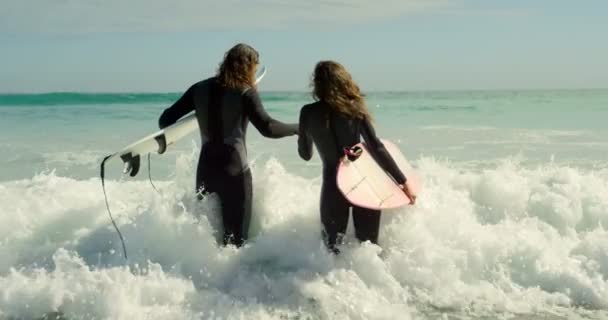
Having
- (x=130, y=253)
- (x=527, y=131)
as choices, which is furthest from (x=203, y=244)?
(x=527, y=131)

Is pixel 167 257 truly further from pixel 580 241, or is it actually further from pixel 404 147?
pixel 404 147

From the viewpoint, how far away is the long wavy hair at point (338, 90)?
4066 millimetres

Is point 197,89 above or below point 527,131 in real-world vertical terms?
above

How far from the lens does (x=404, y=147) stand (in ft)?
40.6

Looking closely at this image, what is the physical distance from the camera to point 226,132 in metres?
4.37

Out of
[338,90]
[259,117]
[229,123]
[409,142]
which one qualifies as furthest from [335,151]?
[409,142]

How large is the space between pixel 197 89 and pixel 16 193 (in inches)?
136

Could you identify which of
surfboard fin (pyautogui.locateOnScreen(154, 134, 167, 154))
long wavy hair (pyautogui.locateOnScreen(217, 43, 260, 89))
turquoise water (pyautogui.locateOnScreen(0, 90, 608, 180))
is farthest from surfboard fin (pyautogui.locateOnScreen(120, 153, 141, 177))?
turquoise water (pyautogui.locateOnScreen(0, 90, 608, 180))

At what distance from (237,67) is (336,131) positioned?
83cm

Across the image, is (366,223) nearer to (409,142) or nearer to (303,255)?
(303,255)

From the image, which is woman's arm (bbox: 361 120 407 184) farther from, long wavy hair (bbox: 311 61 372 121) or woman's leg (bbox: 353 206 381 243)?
woman's leg (bbox: 353 206 381 243)

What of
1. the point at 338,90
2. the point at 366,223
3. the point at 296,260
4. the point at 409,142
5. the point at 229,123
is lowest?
the point at 409,142

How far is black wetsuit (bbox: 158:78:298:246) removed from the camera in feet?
14.1

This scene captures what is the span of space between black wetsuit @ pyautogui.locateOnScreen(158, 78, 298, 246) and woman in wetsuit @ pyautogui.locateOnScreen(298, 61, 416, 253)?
31cm
